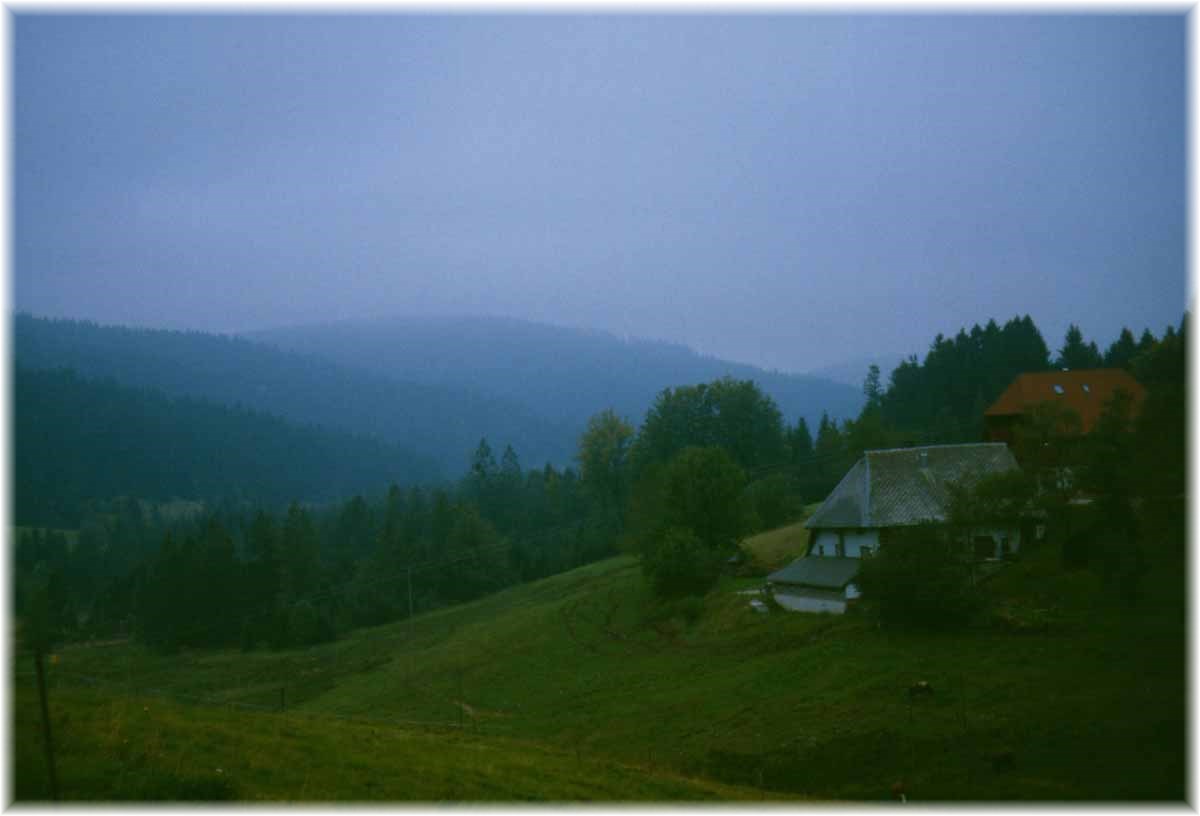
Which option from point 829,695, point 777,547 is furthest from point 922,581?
point 777,547

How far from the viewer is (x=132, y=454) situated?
484ft

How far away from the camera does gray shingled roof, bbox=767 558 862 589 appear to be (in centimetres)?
3794

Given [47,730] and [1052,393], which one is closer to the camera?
[47,730]

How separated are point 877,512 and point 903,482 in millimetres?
2607

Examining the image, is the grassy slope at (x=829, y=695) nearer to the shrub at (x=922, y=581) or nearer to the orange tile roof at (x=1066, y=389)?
the shrub at (x=922, y=581)

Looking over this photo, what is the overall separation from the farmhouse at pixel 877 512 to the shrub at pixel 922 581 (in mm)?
3563

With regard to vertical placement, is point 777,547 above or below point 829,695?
above

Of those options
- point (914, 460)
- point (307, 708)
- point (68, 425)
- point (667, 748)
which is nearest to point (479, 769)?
point (667, 748)

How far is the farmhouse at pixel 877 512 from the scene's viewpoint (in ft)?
125

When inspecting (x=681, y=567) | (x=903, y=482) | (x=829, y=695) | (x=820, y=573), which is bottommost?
(x=829, y=695)

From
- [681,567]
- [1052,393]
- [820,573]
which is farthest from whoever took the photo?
[1052,393]

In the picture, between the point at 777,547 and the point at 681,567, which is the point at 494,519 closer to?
the point at 777,547

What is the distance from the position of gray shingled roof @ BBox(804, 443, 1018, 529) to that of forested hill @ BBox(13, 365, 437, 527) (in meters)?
83.9

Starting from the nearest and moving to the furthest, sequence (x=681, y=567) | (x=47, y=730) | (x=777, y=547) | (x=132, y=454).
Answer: (x=47, y=730) < (x=681, y=567) < (x=777, y=547) < (x=132, y=454)
